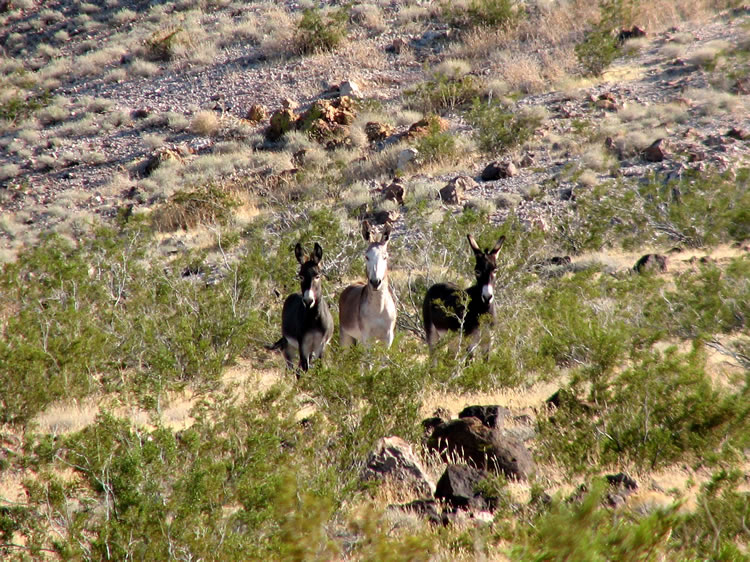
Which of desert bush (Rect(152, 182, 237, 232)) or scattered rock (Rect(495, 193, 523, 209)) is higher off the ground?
scattered rock (Rect(495, 193, 523, 209))

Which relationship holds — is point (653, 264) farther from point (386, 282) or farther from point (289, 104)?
point (289, 104)

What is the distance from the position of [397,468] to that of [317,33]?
27793 millimetres

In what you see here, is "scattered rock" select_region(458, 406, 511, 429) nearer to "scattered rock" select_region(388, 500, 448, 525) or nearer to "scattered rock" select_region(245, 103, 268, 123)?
"scattered rock" select_region(388, 500, 448, 525)

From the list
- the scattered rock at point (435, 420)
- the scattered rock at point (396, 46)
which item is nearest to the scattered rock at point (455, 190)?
the scattered rock at point (435, 420)

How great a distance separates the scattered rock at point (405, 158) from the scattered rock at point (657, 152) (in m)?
6.66

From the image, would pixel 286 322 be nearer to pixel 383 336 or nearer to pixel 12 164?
pixel 383 336

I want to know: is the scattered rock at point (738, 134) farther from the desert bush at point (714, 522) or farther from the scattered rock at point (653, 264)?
the desert bush at point (714, 522)

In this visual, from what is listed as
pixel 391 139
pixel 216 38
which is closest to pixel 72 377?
pixel 391 139

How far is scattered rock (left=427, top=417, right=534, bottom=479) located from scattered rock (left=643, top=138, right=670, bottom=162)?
14076 millimetres

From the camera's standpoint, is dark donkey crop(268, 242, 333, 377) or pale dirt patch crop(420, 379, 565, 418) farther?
dark donkey crop(268, 242, 333, 377)

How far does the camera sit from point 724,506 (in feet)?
14.0

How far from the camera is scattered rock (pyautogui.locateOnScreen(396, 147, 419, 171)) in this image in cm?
2070

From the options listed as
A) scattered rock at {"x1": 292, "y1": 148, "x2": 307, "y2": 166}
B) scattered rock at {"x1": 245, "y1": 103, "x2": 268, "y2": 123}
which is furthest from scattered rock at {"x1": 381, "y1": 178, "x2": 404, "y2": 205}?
scattered rock at {"x1": 245, "y1": 103, "x2": 268, "y2": 123}

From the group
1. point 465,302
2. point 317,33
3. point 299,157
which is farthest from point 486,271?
point 317,33
